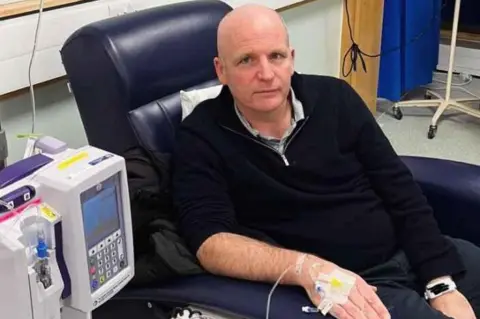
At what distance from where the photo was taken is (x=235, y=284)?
1.43 m

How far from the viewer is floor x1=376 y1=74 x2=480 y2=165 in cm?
346

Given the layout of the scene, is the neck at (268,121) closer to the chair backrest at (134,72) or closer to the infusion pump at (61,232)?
the chair backrest at (134,72)

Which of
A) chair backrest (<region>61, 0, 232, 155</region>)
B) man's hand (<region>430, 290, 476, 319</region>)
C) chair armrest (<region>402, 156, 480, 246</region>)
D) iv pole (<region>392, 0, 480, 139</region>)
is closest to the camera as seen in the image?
man's hand (<region>430, 290, 476, 319</region>)

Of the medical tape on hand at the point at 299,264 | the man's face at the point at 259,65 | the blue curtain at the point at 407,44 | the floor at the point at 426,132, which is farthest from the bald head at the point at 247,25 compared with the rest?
the blue curtain at the point at 407,44

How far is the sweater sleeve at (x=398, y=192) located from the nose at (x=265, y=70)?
0.25 m

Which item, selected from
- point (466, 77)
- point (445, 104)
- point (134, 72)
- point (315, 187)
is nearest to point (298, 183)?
point (315, 187)

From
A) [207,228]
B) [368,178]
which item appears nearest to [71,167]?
[207,228]

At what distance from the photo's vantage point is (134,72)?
1717 millimetres

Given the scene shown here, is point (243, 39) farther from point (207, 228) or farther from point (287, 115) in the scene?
point (207, 228)

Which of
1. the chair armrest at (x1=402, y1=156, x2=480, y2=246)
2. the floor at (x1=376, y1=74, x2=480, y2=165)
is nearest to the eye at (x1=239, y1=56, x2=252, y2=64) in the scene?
Answer: the chair armrest at (x1=402, y1=156, x2=480, y2=246)

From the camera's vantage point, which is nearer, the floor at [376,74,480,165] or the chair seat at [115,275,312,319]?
the chair seat at [115,275,312,319]

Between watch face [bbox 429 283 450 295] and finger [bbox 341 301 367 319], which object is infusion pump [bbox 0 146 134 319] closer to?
finger [bbox 341 301 367 319]

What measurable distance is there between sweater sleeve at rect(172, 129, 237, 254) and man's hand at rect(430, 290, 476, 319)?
0.50 meters

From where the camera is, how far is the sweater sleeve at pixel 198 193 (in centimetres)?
152
